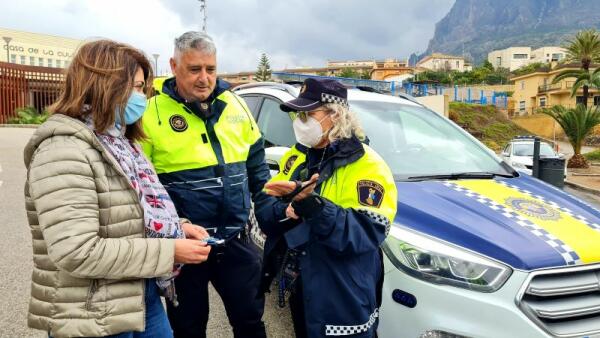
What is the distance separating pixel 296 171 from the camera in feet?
7.57

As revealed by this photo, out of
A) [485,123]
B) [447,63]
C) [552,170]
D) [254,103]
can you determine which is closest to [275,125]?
[254,103]

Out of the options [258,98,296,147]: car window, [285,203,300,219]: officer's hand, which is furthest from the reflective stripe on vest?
[258,98,296,147]: car window

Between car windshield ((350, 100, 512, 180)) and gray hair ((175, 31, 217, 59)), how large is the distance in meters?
1.47

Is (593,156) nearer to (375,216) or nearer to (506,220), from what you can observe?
(506,220)

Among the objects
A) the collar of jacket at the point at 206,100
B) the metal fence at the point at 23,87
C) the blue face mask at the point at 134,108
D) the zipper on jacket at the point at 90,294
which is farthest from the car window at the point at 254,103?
Answer: the metal fence at the point at 23,87

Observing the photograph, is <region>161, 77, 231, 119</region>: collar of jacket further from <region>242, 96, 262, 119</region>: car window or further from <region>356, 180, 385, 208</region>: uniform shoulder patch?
<region>242, 96, 262, 119</region>: car window

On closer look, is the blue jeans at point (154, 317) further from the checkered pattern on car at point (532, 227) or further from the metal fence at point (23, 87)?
the metal fence at point (23, 87)

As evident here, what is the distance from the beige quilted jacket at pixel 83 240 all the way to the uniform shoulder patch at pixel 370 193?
81cm

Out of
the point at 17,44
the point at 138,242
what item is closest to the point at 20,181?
the point at 138,242

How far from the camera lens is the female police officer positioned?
1.84 meters

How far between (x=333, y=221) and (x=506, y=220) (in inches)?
48.7

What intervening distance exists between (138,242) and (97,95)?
520mm

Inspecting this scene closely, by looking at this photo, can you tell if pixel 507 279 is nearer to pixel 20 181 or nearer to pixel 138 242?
pixel 138 242

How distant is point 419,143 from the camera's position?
3.65 metres
